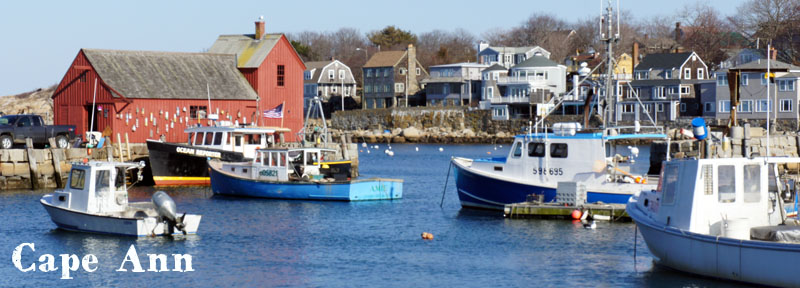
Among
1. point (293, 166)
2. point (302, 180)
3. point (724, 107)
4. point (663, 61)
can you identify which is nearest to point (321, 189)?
point (302, 180)

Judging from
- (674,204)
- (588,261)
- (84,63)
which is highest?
(84,63)

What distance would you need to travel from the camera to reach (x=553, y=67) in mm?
104688

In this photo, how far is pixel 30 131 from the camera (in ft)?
151

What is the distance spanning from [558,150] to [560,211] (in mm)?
2159

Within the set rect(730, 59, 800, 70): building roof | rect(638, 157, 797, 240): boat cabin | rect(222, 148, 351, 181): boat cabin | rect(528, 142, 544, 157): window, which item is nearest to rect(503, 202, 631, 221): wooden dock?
rect(528, 142, 544, 157): window

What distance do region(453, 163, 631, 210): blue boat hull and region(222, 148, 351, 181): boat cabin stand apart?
5.56 metres

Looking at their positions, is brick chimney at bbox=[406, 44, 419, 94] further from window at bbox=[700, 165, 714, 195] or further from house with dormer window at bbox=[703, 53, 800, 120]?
window at bbox=[700, 165, 714, 195]

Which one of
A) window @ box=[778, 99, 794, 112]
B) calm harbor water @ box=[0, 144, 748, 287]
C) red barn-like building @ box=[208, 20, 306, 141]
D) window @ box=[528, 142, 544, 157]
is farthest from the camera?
window @ box=[778, 99, 794, 112]

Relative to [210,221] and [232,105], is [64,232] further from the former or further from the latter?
[232,105]

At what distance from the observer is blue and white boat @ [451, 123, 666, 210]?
30.6 meters

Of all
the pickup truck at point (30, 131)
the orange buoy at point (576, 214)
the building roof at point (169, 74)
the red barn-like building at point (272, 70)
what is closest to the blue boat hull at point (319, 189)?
the orange buoy at point (576, 214)

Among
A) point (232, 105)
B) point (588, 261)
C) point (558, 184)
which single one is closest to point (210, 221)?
point (558, 184)

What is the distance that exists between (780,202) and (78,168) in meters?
17.4

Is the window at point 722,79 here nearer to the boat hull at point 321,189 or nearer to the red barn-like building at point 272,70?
the red barn-like building at point 272,70
